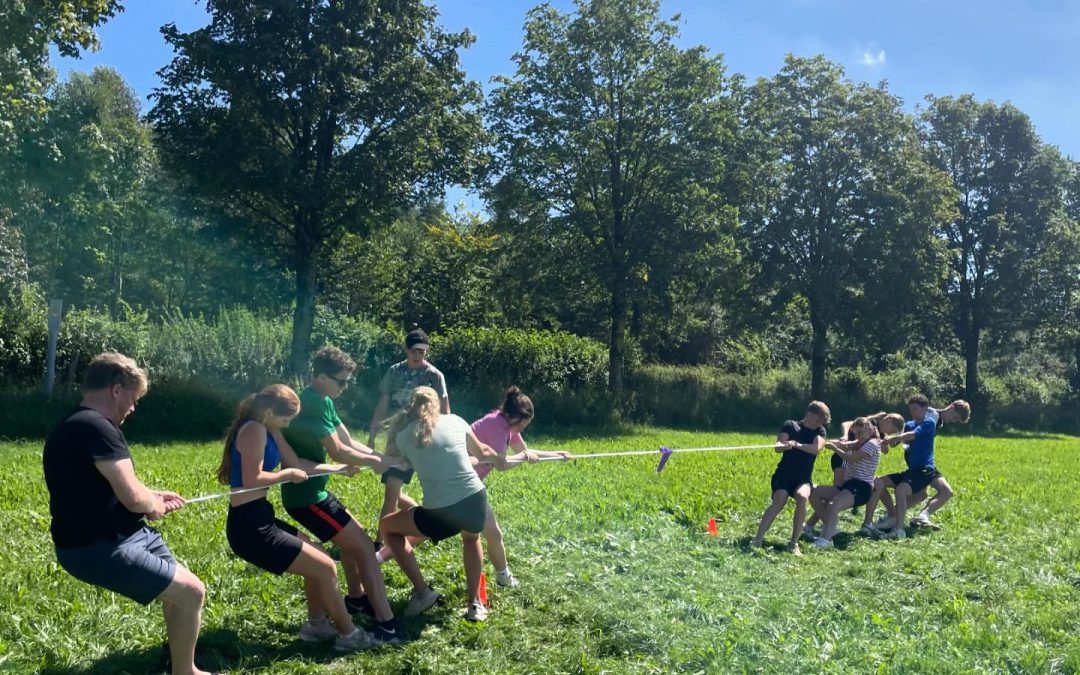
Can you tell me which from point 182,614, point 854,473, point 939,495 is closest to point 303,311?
point 854,473

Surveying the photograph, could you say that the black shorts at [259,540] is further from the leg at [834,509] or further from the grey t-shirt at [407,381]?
the leg at [834,509]

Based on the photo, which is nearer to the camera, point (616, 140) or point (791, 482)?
point (791, 482)

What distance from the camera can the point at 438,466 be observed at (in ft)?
19.6

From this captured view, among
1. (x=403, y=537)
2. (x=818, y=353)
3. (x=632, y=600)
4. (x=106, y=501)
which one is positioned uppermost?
(x=818, y=353)

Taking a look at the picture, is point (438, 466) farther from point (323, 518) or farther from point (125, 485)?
point (125, 485)

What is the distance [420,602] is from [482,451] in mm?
1238

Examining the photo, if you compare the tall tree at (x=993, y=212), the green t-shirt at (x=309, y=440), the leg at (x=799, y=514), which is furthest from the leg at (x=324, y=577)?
the tall tree at (x=993, y=212)

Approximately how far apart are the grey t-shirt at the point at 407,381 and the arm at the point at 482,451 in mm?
1772

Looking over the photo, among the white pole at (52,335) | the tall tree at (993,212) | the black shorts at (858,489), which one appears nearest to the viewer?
the black shorts at (858,489)

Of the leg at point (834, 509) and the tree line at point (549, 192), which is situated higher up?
the tree line at point (549, 192)

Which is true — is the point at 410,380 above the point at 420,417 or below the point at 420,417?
above

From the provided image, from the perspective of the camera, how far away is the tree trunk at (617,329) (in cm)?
2753

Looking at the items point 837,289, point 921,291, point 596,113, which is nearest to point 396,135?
point 596,113

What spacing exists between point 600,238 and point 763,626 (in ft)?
75.2
